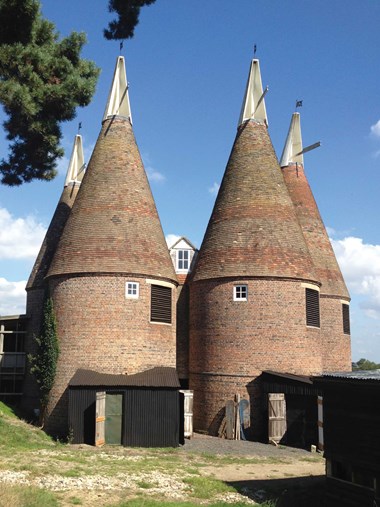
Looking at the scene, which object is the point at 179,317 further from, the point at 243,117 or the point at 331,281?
the point at 243,117

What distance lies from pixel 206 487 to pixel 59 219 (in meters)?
17.4

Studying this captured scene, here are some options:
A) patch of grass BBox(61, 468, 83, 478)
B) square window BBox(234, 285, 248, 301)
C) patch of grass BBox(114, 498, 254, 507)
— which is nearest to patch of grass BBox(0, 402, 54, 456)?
patch of grass BBox(61, 468, 83, 478)

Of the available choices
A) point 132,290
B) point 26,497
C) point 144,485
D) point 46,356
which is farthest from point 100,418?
point 26,497

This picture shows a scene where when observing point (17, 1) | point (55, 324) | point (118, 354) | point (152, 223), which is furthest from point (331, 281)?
point (17, 1)

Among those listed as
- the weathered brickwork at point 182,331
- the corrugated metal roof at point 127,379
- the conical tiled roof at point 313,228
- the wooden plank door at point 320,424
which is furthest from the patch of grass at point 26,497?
the conical tiled roof at point 313,228

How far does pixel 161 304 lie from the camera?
2116 centimetres

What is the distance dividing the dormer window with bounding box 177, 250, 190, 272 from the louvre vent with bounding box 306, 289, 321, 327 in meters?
6.06

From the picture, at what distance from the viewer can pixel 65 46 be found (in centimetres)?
1466

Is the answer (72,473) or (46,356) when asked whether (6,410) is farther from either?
(72,473)

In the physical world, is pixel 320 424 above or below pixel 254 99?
below

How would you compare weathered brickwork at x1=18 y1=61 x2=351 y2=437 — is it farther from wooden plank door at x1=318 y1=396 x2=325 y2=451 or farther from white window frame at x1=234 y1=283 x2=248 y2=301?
wooden plank door at x1=318 y1=396 x2=325 y2=451

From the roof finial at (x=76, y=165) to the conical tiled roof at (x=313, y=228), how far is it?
1111cm

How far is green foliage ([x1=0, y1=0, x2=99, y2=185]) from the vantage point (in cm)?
1322

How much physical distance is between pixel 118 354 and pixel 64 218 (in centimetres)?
967
